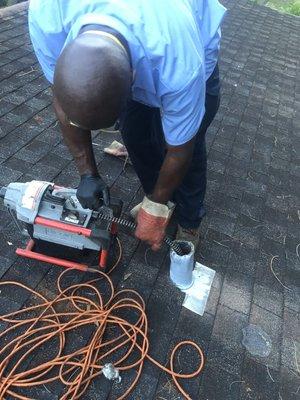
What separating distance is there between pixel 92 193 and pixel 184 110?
598mm

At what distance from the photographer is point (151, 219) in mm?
1933

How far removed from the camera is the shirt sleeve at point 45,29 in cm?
159

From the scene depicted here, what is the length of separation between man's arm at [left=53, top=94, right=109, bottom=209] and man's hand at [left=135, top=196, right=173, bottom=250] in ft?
0.66

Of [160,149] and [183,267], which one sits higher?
[160,149]

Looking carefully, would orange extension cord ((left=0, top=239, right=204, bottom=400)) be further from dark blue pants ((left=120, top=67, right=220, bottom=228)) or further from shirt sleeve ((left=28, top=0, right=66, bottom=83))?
shirt sleeve ((left=28, top=0, right=66, bottom=83))

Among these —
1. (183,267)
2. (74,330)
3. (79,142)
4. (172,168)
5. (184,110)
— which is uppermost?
(184,110)

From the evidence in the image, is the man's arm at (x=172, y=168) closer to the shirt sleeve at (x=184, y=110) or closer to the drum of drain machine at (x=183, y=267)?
the shirt sleeve at (x=184, y=110)

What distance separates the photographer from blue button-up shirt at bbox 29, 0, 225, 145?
1411 mm

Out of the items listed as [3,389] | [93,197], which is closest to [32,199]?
[93,197]

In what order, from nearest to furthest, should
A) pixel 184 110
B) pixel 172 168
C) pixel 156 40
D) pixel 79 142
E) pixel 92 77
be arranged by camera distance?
1. pixel 92 77
2. pixel 156 40
3. pixel 184 110
4. pixel 172 168
5. pixel 79 142

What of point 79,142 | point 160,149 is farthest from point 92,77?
point 160,149

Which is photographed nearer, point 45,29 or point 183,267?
point 45,29

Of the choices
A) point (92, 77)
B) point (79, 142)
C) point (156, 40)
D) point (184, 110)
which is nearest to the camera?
point (92, 77)

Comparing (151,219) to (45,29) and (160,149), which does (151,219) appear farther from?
(45,29)
